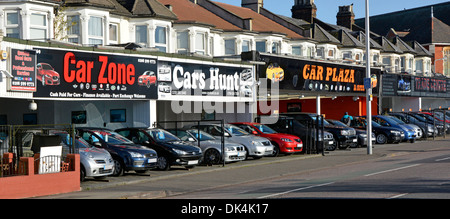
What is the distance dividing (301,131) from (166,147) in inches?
358

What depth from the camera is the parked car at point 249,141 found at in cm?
2538

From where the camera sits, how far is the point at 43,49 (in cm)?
2145

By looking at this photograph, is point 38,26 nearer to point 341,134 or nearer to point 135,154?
point 135,154

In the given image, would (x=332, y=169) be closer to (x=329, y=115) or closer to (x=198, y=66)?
(x=198, y=66)

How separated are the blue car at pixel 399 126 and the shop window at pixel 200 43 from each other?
1134 cm

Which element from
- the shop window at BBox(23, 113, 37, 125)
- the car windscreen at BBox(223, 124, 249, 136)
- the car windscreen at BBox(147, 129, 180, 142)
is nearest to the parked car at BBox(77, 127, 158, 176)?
the car windscreen at BBox(147, 129, 180, 142)

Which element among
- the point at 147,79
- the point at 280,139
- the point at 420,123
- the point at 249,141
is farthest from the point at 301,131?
the point at 420,123

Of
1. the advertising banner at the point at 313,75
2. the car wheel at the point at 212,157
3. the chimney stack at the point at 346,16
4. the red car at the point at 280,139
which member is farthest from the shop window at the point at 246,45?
the chimney stack at the point at 346,16

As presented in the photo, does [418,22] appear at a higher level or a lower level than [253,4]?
higher

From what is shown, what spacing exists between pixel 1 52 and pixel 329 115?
107 ft

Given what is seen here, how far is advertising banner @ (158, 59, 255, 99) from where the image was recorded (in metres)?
26.4

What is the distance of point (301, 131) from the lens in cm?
2877

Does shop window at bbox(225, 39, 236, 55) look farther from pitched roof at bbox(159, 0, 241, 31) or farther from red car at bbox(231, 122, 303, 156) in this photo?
red car at bbox(231, 122, 303, 156)
